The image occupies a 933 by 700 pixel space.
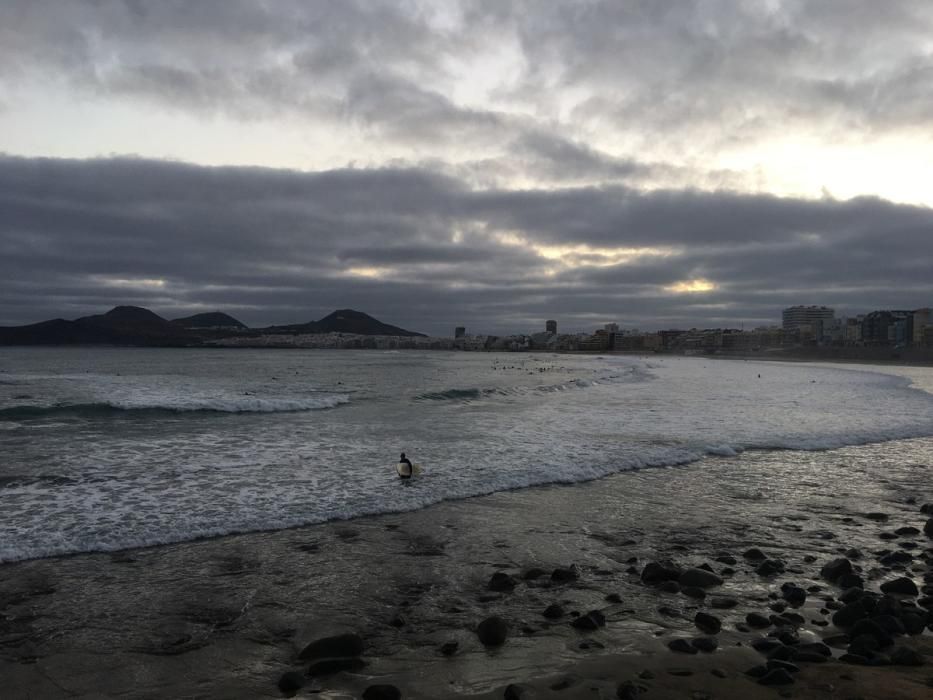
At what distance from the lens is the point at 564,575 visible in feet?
21.7

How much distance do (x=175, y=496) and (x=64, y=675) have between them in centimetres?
567

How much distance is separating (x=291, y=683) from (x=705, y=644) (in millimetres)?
3280

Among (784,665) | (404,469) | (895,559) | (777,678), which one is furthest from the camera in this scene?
(404,469)

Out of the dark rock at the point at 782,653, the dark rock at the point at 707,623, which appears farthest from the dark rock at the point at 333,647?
the dark rock at the point at 782,653

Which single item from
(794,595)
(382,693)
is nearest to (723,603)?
(794,595)

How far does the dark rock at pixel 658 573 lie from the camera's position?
21.5 ft

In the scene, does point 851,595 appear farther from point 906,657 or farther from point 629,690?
point 629,690

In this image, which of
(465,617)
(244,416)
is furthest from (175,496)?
(244,416)

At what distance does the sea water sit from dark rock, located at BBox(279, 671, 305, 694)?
4.20 meters

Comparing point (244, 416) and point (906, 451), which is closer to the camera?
point (906, 451)

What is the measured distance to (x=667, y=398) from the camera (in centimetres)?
2822

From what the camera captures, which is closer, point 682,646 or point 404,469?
point 682,646

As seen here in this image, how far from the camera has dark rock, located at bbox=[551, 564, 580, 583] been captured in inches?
258

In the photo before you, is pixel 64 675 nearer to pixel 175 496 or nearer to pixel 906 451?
pixel 175 496
